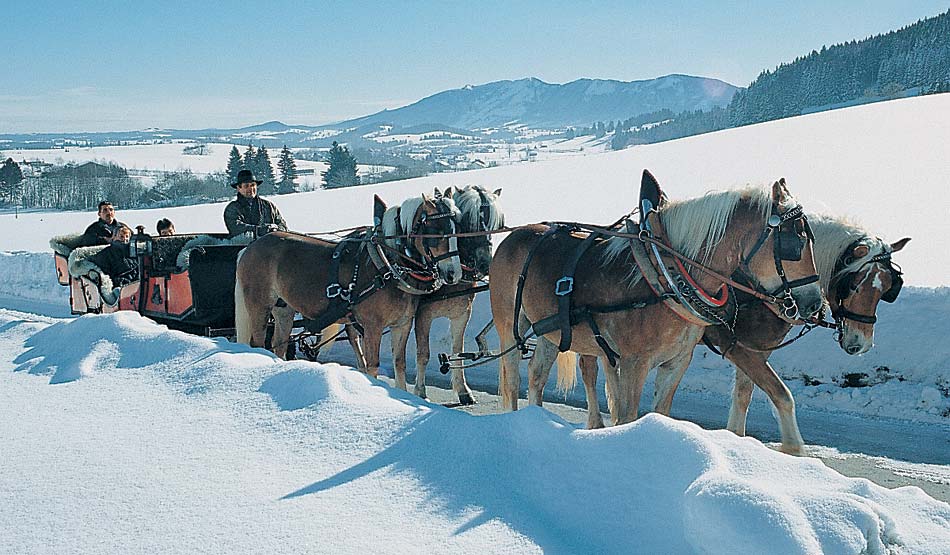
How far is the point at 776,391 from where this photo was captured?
14.6ft

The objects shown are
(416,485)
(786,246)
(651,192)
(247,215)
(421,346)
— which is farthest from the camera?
(247,215)

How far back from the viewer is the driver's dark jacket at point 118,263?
8117mm

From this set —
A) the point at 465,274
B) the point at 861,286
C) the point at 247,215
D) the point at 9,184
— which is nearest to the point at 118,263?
the point at 247,215

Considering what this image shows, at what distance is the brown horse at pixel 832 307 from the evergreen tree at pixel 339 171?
5296 cm

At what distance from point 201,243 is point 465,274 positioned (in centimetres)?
350

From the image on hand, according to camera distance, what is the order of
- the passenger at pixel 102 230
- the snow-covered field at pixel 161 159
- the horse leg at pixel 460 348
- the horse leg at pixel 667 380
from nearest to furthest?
1. the horse leg at pixel 667 380
2. the horse leg at pixel 460 348
3. the passenger at pixel 102 230
4. the snow-covered field at pixel 161 159

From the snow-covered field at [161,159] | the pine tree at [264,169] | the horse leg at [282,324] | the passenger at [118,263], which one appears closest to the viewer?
the horse leg at [282,324]

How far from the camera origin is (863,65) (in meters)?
73.6

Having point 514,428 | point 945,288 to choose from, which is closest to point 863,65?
point 945,288

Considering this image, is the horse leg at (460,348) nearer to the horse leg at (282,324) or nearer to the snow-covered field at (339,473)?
the horse leg at (282,324)

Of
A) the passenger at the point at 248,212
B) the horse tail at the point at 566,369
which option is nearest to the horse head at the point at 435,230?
the horse tail at the point at 566,369

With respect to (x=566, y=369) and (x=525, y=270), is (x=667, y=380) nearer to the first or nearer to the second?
(x=525, y=270)

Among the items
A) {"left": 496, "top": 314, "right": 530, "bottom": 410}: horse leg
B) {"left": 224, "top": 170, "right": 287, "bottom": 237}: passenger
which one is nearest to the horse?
{"left": 496, "top": 314, "right": 530, "bottom": 410}: horse leg

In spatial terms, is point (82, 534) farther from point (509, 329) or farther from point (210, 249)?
point (210, 249)
